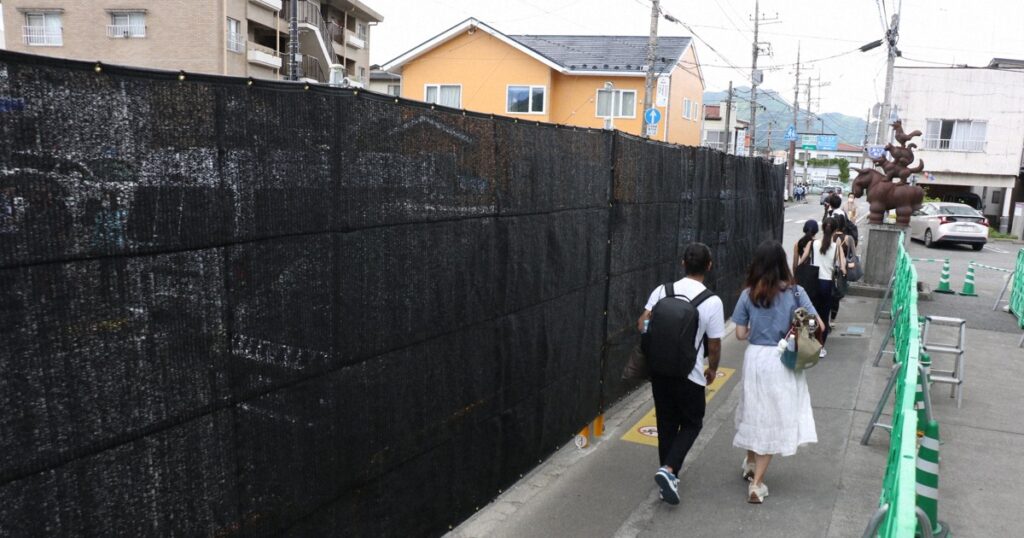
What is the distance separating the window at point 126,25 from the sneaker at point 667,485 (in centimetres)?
3524

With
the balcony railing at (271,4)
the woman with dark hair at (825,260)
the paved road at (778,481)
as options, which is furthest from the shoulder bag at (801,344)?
the balcony railing at (271,4)

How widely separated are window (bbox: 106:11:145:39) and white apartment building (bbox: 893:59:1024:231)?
34.9m

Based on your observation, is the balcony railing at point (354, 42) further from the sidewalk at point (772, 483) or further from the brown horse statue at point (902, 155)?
the sidewalk at point (772, 483)

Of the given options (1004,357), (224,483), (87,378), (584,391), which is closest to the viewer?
(87,378)

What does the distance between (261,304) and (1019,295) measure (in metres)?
13.9

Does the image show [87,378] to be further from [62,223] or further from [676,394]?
[676,394]

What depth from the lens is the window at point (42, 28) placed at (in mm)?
34312

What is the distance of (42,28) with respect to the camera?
34.5 meters

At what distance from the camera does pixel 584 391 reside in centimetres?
652

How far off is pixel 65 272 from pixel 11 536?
0.71 m

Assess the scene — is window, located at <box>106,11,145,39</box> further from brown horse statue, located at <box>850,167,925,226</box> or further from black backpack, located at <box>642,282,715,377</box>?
black backpack, located at <box>642,282,715,377</box>

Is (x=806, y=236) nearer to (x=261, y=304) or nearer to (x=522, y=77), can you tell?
(x=261, y=304)

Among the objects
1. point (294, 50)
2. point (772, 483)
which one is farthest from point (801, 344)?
point (294, 50)

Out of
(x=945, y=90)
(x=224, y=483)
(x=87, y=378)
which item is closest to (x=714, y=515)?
(x=224, y=483)
